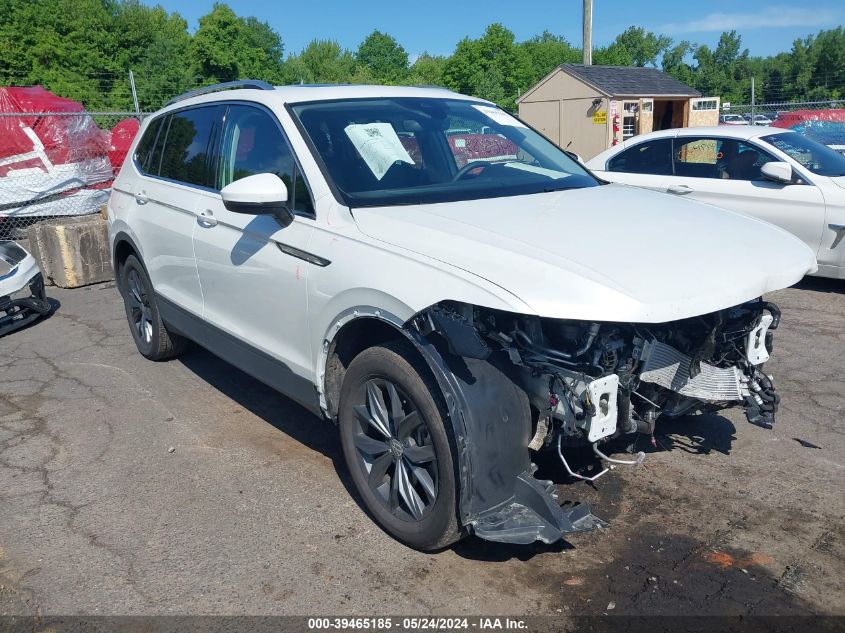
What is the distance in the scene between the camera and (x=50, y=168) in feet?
38.5

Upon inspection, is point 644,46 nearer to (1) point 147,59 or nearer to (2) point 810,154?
(1) point 147,59

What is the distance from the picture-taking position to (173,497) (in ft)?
12.8

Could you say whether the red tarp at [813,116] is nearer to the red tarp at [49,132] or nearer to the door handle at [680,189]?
the door handle at [680,189]

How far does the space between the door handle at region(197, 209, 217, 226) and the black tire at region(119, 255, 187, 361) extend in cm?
122

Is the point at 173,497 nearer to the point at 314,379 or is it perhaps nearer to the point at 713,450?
the point at 314,379

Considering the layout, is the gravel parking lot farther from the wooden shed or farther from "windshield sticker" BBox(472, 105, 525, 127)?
the wooden shed

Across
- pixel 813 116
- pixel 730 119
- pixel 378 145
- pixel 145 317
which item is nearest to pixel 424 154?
pixel 378 145

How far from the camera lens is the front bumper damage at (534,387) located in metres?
2.86

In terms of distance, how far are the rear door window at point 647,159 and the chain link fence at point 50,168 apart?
711 cm

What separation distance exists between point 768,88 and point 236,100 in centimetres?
6605

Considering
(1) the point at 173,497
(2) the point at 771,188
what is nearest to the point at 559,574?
(1) the point at 173,497

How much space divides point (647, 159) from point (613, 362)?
5789 millimetres

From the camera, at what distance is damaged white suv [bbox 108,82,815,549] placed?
2.85 m

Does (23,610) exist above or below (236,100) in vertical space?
below
